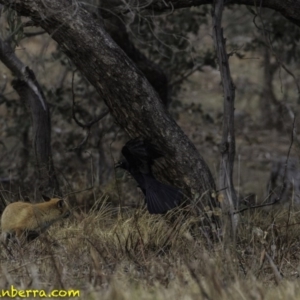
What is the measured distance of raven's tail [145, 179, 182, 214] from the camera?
6.15 meters

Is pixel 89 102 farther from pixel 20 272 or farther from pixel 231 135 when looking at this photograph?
pixel 20 272

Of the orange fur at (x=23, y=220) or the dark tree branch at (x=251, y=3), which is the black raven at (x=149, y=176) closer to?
the orange fur at (x=23, y=220)

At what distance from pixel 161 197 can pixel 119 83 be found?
91 cm

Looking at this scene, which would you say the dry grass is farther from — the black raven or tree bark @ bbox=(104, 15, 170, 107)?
tree bark @ bbox=(104, 15, 170, 107)

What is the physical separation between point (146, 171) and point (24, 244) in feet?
3.78

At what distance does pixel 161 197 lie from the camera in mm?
6199

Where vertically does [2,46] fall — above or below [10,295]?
above

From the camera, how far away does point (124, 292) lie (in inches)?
171

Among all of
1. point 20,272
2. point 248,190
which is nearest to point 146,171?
point 20,272

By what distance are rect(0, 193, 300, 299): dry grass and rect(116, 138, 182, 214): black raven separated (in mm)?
122

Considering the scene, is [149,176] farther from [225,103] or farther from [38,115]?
[38,115]

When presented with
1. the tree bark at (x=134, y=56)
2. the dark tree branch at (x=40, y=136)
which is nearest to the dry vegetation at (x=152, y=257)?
the dark tree branch at (x=40, y=136)

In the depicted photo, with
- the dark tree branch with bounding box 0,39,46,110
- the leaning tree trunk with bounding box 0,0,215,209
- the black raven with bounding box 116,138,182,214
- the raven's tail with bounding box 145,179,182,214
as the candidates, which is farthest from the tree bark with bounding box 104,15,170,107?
the raven's tail with bounding box 145,179,182,214

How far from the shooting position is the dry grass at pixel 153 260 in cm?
442
